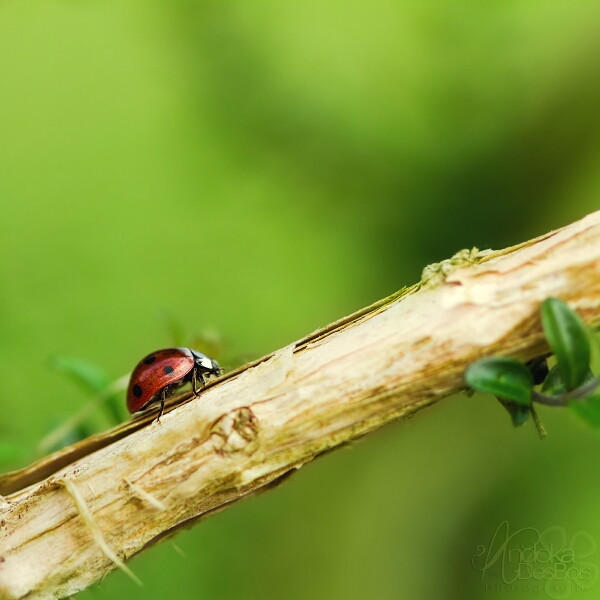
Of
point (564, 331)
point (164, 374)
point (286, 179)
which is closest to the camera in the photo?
point (564, 331)

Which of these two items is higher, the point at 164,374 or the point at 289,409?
the point at 164,374

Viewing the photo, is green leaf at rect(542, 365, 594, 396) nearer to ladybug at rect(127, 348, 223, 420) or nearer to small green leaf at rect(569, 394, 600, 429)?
small green leaf at rect(569, 394, 600, 429)

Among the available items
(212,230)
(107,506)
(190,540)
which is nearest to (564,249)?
(107,506)

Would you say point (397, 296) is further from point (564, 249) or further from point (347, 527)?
point (347, 527)

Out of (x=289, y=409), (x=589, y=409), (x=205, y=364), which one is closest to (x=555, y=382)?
(x=589, y=409)

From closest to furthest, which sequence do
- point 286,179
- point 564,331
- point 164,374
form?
point 564,331
point 164,374
point 286,179

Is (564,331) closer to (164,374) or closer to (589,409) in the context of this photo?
(589,409)

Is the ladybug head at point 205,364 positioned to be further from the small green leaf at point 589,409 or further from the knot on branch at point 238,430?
the small green leaf at point 589,409
